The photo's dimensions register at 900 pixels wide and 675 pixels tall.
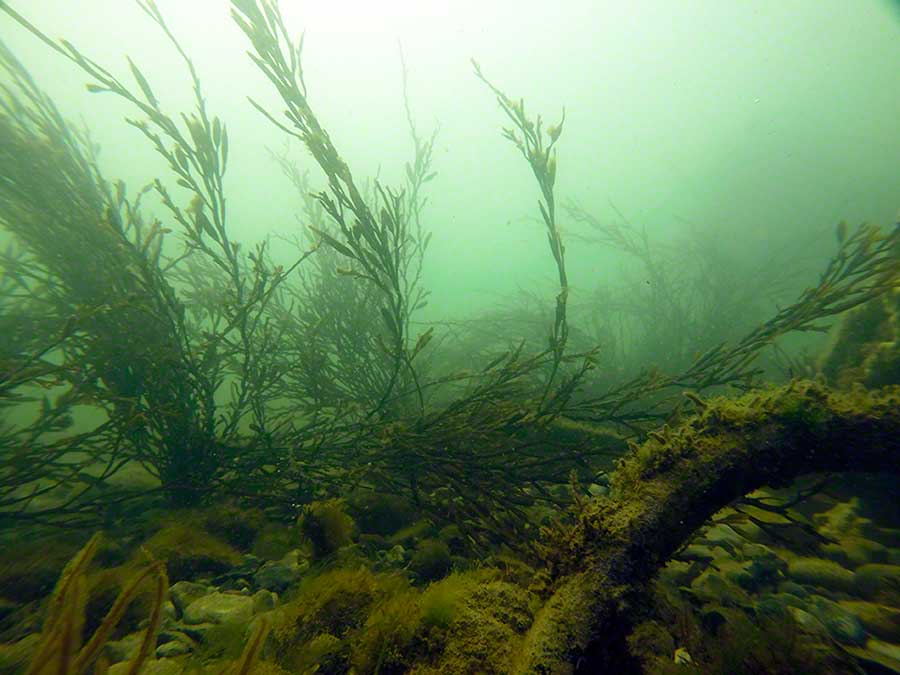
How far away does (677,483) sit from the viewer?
1347 mm

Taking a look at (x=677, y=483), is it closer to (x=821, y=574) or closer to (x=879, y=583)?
(x=821, y=574)

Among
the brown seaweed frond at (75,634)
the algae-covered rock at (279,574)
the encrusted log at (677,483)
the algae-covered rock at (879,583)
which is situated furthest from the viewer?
the algae-covered rock at (279,574)

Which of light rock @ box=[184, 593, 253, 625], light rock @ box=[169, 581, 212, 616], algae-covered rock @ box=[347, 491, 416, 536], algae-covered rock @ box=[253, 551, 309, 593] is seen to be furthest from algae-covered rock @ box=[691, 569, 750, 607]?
light rock @ box=[169, 581, 212, 616]

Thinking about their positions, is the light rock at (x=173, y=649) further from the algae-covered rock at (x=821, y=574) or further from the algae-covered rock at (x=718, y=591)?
the algae-covered rock at (x=821, y=574)

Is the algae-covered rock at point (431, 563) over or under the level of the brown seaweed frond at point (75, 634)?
under

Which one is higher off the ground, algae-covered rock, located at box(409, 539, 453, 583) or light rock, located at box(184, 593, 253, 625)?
light rock, located at box(184, 593, 253, 625)

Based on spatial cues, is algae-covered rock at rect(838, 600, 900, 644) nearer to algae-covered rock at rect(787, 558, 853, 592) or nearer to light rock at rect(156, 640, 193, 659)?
algae-covered rock at rect(787, 558, 853, 592)

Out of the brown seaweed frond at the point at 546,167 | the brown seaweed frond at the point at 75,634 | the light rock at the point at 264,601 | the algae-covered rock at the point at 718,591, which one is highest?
the brown seaweed frond at the point at 546,167

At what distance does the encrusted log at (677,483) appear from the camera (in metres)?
1.07

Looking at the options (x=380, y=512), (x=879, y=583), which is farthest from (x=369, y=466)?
(x=879, y=583)

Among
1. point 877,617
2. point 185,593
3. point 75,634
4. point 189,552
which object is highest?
point 75,634

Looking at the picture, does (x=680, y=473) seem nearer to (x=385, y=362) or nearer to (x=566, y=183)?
(x=385, y=362)

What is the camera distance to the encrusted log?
42.2 inches

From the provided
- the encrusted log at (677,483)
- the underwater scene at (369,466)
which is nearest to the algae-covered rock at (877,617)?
the underwater scene at (369,466)
